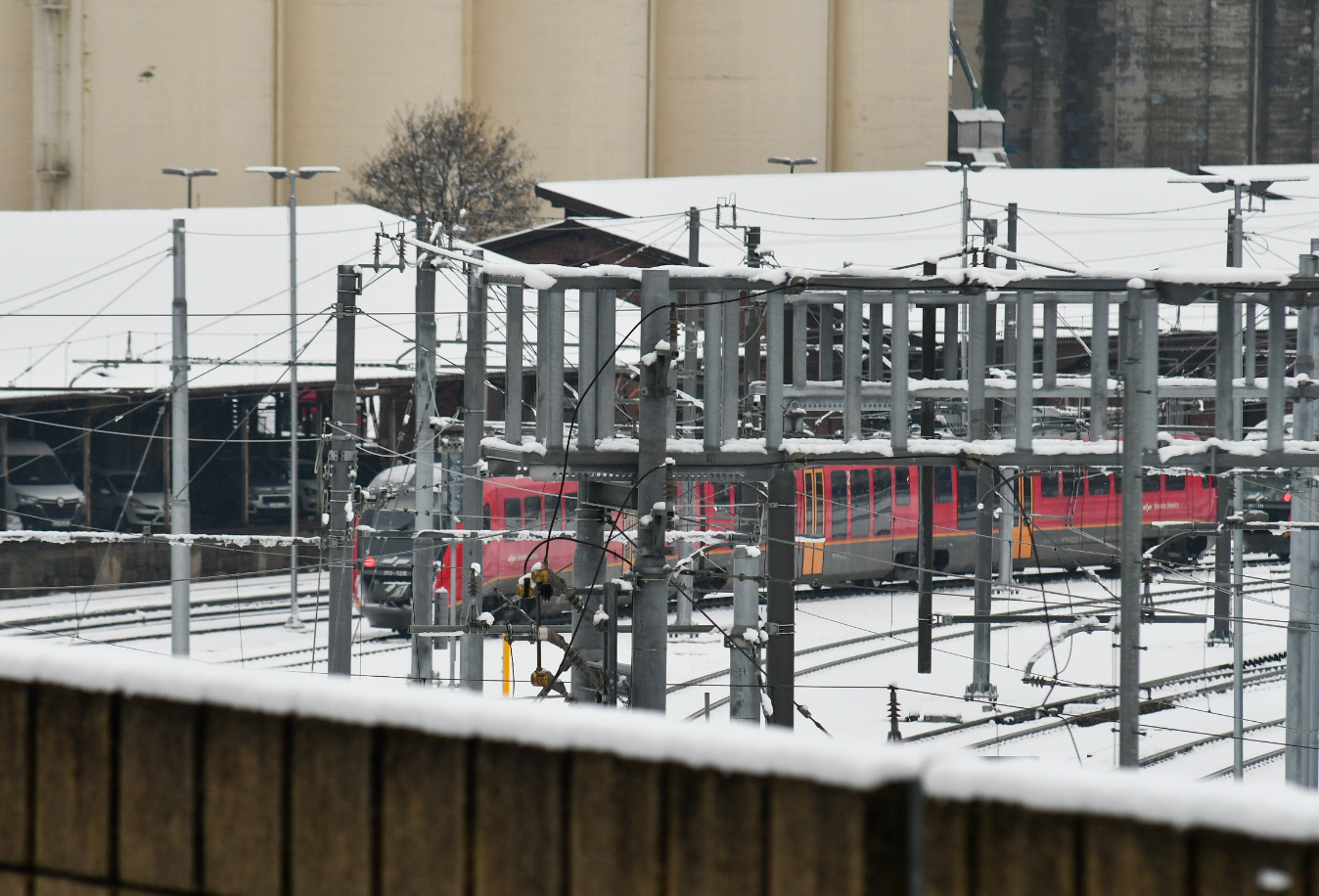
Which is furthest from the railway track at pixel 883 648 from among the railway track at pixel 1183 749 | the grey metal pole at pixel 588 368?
the grey metal pole at pixel 588 368

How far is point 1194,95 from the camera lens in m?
67.6

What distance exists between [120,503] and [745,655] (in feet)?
72.4

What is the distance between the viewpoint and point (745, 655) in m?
13.8

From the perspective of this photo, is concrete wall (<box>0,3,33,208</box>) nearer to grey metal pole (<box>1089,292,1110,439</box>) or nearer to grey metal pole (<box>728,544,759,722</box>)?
grey metal pole (<box>728,544,759,722</box>)

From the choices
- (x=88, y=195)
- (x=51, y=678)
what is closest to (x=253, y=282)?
(x=88, y=195)

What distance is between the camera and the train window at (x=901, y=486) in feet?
104

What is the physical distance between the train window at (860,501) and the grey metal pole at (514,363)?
21.0 meters

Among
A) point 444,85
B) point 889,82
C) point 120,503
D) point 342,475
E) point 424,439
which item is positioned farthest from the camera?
point 889,82

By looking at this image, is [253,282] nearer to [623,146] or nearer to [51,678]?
[623,146]

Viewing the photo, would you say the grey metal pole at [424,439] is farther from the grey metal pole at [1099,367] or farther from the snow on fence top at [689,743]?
the snow on fence top at [689,743]

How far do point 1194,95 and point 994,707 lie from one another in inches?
2052

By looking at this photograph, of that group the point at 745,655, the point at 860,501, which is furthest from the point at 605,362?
the point at 860,501

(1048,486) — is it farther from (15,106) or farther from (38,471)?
(15,106)

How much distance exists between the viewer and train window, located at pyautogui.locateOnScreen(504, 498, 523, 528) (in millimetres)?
28203
